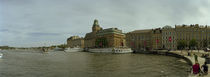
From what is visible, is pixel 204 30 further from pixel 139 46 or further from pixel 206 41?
pixel 139 46

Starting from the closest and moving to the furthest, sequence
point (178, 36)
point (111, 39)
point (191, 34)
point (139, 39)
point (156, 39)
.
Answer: point (178, 36) → point (191, 34) → point (156, 39) → point (139, 39) → point (111, 39)

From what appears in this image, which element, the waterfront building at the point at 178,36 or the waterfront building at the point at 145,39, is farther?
the waterfront building at the point at 145,39

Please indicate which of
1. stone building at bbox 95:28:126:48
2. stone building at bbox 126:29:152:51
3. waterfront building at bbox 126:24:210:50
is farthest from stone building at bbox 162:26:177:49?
stone building at bbox 95:28:126:48

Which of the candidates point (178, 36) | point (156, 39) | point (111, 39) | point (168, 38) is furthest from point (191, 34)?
point (111, 39)

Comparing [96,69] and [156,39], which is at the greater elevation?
[156,39]

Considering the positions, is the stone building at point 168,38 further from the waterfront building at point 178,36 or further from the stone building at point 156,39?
the stone building at point 156,39

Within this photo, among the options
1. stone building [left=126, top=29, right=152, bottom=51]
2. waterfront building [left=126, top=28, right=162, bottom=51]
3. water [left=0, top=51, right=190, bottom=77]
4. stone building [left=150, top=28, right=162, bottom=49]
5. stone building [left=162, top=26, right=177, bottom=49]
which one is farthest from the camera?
stone building [left=126, top=29, right=152, bottom=51]

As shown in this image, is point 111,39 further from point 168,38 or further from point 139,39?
point 168,38

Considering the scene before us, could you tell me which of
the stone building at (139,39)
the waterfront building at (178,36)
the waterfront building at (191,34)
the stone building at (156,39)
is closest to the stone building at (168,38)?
the waterfront building at (178,36)

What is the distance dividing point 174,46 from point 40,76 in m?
102

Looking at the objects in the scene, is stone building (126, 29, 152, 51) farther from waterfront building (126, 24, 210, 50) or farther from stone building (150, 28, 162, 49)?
stone building (150, 28, 162, 49)

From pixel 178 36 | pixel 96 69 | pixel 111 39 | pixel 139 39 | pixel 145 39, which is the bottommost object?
pixel 96 69

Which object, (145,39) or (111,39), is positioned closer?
(145,39)

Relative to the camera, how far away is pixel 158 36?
117m
